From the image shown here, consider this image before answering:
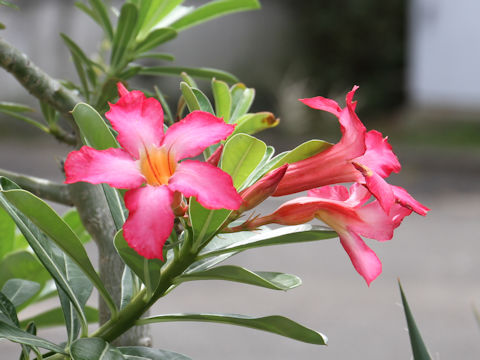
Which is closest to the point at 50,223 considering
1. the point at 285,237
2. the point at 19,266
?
the point at 285,237

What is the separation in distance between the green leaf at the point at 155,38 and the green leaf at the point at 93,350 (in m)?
0.42

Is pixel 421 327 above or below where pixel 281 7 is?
below

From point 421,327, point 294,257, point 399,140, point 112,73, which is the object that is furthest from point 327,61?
point 112,73

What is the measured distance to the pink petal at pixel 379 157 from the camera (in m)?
0.53

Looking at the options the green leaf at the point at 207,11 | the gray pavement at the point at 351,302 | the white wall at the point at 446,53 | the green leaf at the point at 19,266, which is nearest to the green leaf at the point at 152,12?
the green leaf at the point at 207,11

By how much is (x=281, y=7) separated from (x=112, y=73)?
10040 millimetres

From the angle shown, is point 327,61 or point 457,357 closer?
point 457,357

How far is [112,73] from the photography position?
885mm

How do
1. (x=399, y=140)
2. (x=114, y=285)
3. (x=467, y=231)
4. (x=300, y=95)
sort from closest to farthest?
(x=114, y=285) → (x=467, y=231) → (x=399, y=140) → (x=300, y=95)

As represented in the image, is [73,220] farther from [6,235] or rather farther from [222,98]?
[222,98]

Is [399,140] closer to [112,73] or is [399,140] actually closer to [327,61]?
[327,61]

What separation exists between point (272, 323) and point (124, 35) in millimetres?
454

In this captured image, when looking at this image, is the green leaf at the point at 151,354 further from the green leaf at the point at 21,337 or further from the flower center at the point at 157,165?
the flower center at the point at 157,165

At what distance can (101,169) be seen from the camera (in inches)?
17.8
